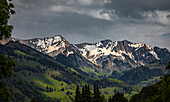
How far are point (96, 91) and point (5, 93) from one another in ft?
188

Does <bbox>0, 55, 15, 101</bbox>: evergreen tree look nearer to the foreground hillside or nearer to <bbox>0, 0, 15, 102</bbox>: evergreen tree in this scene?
<bbox>0, 0, 15, 102</bbox>: evergreen tree

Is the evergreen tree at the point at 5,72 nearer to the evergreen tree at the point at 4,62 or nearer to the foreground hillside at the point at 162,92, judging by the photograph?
the evergreen tree at the point at 4,62

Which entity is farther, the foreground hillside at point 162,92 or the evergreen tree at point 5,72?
the foreground hillside at point 162,92

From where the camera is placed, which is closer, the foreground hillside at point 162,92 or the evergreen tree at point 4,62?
the evergreen tree at point 4,62

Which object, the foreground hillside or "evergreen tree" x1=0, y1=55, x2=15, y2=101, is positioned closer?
"evergreen tree" x1=0, y1=55, x2=15, y2=101

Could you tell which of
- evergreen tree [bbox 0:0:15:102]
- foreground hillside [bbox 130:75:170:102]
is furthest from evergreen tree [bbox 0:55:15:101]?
foreground hillside [bbox 130:75:170:102]

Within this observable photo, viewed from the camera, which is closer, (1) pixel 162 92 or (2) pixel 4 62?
(2) pixel 4 62

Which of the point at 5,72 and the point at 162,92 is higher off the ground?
the point at 5,72

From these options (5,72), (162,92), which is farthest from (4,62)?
(162,92)

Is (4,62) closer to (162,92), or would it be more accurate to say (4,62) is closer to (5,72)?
(5,72)

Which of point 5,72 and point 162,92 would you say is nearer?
point 5,72

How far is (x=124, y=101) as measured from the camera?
124812 millimetres

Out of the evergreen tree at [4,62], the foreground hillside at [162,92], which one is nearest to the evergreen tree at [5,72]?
the evergreen tree at [4,62]

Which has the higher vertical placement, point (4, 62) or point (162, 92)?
point (4, 62)
